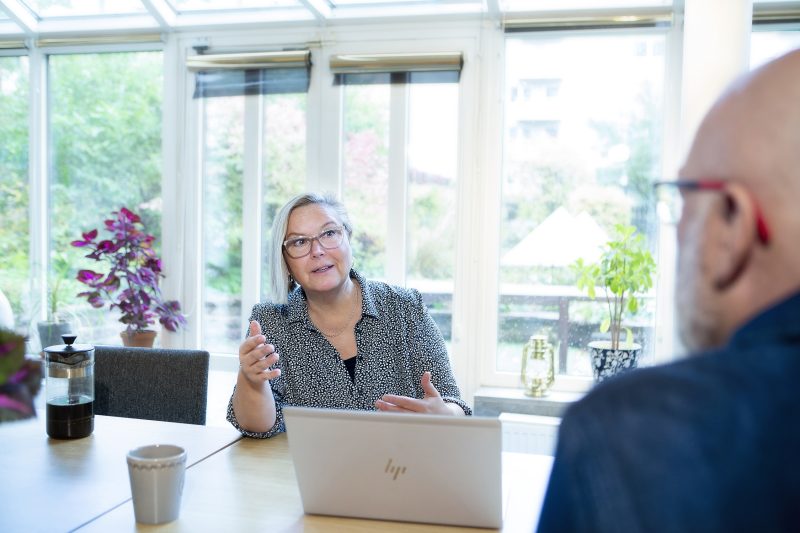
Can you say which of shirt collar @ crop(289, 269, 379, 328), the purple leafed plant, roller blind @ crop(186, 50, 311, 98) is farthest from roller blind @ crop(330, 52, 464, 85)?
shirt collar @ crop(289, 269, 379, 328)

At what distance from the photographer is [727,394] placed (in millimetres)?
549

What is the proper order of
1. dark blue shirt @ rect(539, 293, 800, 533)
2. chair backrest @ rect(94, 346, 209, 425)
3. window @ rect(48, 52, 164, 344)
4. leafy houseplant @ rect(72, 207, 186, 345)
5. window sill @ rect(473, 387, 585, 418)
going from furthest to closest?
window @ rect(48, 52, 164, 344), leafy houseplant @ rect(72, 207, 186, 345), window sill @ rect(473, 387, 585, 418), chair backrest @ rect(94, 346, 209, 425), dark blue shirt @ rect(539, 293, 800, 533)

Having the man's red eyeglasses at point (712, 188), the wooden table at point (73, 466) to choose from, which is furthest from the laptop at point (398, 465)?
the man's red eyeglasses at point (712, 188)

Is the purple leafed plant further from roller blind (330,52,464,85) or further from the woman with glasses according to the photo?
the woman with glasses

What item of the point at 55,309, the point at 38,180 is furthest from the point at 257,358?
the point at 38,180

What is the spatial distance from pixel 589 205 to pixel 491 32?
889 mm

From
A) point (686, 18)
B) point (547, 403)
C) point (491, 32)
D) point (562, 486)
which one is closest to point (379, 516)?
point (562, 486)

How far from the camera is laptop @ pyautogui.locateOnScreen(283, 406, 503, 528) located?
1179 millimetres

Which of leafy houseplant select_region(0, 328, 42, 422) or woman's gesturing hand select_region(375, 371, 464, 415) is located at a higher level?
leafy houseplant select_region(0, 328, 42, 422)

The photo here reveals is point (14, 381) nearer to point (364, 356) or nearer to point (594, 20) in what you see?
point (364, 356)

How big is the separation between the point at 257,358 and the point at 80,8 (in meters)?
2.89

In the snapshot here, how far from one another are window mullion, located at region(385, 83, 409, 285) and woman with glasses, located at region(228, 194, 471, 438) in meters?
1.19

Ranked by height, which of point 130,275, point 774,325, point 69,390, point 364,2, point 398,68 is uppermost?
point 364,2

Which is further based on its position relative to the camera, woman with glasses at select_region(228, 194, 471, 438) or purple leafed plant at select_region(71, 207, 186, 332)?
purple leafed plant at select_region(71, 207, 186, 332)
